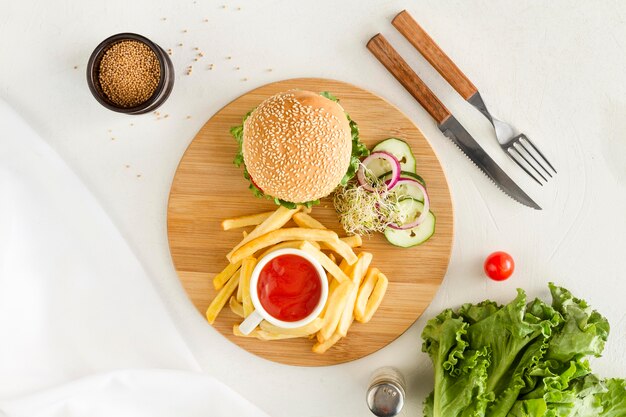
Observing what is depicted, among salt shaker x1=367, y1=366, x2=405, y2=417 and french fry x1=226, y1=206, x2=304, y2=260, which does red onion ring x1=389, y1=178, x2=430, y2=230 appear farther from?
salt shaker x1=367, y1=366, x2=405, y2=417

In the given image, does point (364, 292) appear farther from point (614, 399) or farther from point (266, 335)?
point (614, 399)

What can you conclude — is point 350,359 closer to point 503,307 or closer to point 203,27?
point 503,307

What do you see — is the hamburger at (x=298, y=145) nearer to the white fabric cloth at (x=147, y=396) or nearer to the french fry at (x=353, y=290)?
the french fry at (x=353, y=290)

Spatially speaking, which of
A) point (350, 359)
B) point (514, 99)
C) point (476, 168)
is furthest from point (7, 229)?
point (514, 99)

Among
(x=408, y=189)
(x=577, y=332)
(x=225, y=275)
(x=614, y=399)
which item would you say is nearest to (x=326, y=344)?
(x=225, y=275)

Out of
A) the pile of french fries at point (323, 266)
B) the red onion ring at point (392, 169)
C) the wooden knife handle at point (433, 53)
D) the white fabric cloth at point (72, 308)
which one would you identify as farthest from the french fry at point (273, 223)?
the wooden knife handle at point (433, 53)
